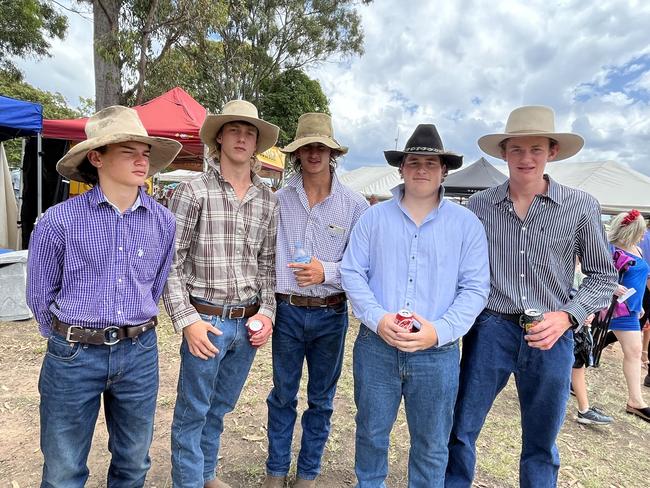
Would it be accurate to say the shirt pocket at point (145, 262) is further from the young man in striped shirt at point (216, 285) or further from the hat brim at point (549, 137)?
the hat brim at point (549, 137)

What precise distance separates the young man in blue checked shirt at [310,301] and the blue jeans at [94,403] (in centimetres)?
83

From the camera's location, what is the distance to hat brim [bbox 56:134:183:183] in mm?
1894

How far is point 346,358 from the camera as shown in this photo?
5.37m

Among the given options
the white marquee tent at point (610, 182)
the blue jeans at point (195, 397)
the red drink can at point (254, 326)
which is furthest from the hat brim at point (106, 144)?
the white marquee tent at point (610, 182)

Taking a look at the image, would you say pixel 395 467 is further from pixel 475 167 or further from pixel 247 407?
pixel 475 167

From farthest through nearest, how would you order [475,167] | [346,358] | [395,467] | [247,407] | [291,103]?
[291,103] → [475,167] → [346,358] → [247,407] → [395,467]

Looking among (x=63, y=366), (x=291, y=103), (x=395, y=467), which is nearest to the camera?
(x=63, y=366)

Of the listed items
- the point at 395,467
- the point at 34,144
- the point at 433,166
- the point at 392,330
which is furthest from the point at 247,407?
the point at 34,144

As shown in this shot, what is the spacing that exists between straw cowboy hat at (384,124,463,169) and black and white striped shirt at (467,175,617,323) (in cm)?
54

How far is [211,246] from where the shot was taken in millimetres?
2316

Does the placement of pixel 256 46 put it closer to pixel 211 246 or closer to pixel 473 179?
pixel 473 179

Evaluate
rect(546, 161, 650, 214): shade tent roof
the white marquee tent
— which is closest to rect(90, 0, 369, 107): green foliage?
the white marquee tent

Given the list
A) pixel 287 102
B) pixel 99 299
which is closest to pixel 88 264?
pixel 99 299

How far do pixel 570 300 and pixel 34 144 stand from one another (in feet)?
29.9
